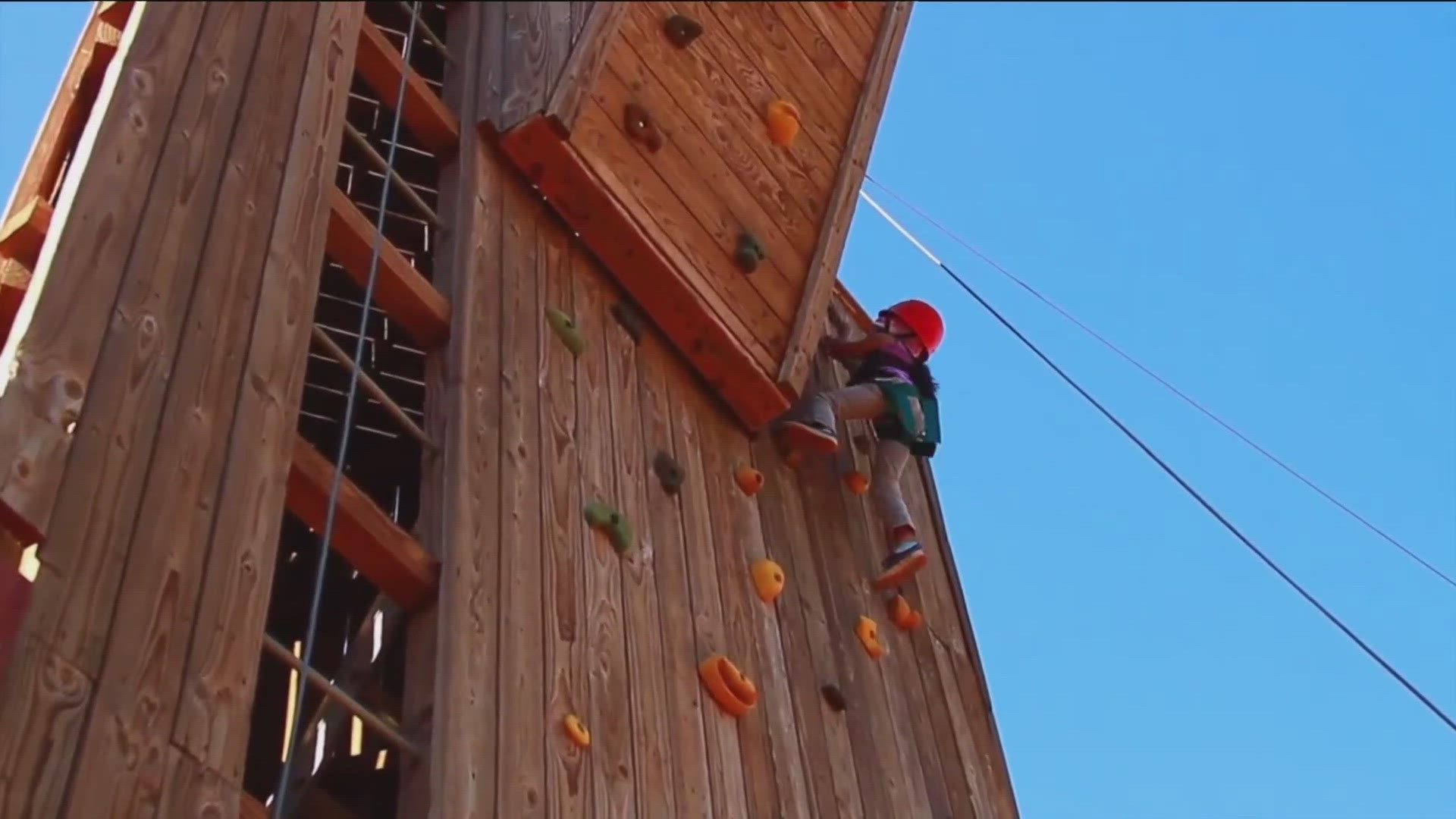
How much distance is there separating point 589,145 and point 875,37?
172 centimetres

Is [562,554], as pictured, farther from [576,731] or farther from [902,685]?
[902,685]

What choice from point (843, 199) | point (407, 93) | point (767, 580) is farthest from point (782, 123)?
point (767, 580)

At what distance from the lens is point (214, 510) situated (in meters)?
2.54

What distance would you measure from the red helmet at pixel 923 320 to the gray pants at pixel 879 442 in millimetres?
441

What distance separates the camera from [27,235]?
2.88 metres

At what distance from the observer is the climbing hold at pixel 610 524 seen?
347 cm

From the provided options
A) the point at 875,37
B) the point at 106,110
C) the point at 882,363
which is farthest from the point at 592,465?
the point at 875,37

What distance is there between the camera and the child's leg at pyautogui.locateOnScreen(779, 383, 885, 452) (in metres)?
4.70

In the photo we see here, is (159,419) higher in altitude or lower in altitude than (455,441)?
lower

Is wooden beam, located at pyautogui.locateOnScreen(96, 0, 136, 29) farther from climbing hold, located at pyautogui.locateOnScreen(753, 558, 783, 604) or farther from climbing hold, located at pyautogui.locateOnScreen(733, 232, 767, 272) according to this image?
climbing hold, located at pyautogui.locateOnScreen(753, 558, 783, 604)

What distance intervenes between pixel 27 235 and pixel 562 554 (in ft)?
3.38

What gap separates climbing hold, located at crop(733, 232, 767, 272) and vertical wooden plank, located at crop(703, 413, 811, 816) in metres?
0.39

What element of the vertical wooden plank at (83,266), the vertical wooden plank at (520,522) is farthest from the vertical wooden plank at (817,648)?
the vertical wooden plank at (83,266)

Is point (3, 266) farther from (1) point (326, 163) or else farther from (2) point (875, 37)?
(2) point (875, 37)
